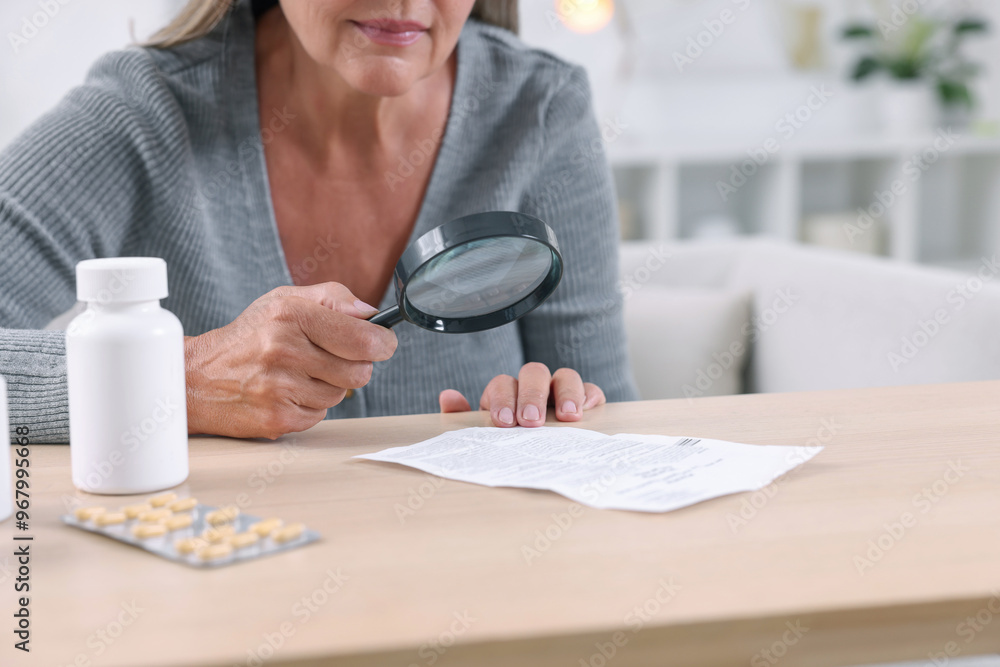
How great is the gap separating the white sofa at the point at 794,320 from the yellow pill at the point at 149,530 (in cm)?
123

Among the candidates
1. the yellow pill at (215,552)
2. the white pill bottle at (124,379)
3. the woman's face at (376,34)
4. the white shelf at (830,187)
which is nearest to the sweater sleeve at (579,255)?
the woman's face at (376,34)

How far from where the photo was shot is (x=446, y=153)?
1404 millimetres

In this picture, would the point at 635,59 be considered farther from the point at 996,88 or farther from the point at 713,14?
the point at 996,88

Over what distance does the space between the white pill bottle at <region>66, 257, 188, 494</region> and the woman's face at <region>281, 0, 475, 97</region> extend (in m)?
0.59

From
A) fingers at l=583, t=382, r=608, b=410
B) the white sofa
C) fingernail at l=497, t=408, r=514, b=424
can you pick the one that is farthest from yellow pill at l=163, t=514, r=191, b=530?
the white sofa

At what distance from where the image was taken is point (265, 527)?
2.00 ft

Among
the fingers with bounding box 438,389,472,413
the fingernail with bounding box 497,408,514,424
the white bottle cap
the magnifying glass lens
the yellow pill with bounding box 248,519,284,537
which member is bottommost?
the fingers with bounding box 438,389,472,413

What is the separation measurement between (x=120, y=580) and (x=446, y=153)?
97 centimetres

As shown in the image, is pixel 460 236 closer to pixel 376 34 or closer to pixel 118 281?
pixel 118 281

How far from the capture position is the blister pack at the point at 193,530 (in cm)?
58

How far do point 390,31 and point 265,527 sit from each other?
2.55 ft

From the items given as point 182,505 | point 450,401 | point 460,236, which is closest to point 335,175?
point 450,401

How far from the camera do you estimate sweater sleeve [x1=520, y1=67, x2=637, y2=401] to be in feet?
4.69

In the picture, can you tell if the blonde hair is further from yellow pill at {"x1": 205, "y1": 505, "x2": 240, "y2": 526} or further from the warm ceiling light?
the warm ceiling light
